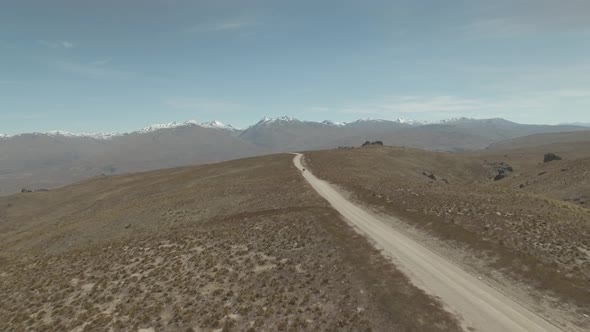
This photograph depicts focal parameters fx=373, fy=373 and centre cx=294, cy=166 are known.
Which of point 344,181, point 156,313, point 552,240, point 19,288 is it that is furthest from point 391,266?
point 344,181

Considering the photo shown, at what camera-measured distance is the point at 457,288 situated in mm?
21875

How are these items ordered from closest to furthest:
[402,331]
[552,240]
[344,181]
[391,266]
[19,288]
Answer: [402,331], [391,266], [552,240], [19,288], [344,181]

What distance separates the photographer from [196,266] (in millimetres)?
29281

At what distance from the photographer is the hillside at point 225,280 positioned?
67.0 feet

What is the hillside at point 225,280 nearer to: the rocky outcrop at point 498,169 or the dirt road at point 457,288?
the dirt road at point 457,288

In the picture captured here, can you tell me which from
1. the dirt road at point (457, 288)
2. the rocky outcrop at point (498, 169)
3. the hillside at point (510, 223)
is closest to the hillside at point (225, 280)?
the dirt road at point (457, 288)

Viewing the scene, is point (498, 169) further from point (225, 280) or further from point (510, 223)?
point (225, 280)

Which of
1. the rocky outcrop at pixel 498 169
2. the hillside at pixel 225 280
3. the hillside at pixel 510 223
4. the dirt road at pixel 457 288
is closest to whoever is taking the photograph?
the dirt road at pixel 457 288

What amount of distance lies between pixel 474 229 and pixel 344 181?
96.2 feet

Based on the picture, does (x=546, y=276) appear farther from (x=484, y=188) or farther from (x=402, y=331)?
(x=484, y=188)

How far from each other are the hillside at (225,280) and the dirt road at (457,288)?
107 cm

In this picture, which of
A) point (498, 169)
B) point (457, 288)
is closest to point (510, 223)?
point (457, 288)

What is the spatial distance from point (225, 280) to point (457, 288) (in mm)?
14996

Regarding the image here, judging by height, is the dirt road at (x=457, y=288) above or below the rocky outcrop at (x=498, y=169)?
above
